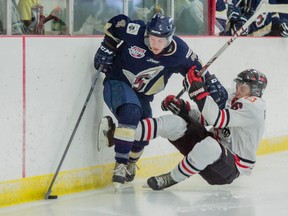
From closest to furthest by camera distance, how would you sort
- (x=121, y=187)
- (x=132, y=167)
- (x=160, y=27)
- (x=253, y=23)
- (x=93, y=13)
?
(x=160, y=27) < (x=121, y=187) < (x=132, y=167) < (x=93, y=13) < (x=253, y=23)

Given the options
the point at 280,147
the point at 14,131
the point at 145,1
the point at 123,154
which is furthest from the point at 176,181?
the point at 280,147

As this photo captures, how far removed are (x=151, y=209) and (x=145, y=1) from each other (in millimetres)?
1683

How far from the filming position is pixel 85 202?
448 cm

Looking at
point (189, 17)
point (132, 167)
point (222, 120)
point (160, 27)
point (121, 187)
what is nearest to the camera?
point (160, 27)

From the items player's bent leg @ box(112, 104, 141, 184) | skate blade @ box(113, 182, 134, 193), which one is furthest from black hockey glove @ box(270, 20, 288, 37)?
player's bent leg @ box(112, 104, 141, 184)

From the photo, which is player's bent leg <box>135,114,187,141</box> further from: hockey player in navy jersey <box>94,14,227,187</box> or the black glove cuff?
the black glove cuff

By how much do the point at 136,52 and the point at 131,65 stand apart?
88 millimetres

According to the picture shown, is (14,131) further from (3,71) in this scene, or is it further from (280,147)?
(280,147)

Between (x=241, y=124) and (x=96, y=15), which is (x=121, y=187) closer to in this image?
(x=241, y=124)

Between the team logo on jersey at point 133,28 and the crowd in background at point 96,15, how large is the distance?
38cm

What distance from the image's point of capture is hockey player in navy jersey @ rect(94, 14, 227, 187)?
464cm

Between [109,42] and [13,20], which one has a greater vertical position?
[13,20]

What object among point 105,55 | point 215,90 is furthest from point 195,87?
point 105,55

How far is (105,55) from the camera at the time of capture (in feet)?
15.7
